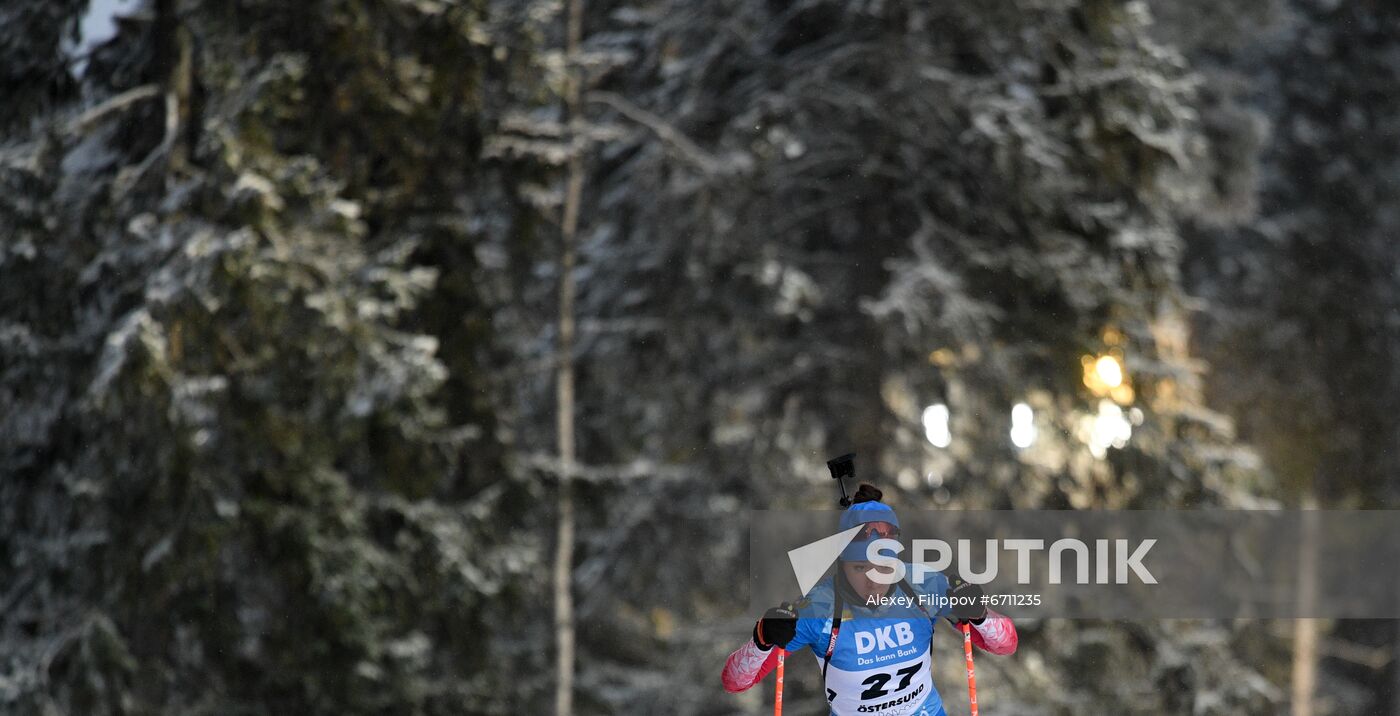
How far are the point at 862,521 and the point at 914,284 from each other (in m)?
6.27

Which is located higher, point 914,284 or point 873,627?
point 873,627

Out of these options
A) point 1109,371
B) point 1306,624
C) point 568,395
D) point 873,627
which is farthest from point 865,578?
point 1306,624

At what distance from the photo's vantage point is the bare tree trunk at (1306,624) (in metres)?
18.6

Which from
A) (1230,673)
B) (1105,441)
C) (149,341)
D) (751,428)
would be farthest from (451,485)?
(1230,673)

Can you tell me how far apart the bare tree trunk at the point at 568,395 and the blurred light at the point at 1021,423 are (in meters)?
3.22

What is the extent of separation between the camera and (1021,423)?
11.5 m

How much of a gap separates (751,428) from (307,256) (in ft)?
11.5

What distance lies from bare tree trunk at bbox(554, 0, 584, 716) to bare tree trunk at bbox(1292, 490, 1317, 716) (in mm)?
9416

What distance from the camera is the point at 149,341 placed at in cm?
930

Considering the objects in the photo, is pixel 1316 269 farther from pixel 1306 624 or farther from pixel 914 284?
pixel 914 284

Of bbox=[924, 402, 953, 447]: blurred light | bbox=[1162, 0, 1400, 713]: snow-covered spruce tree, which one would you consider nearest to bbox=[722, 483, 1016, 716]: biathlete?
bbox=[924, 402, 953, 447]: blurred light

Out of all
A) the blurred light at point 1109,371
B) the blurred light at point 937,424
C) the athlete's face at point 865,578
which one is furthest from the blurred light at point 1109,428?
the athlete's face at point 865,578

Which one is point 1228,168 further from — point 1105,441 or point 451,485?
point 451,485

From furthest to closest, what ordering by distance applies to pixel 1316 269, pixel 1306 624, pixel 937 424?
pixel 1306 624 < pixel 1316 269 < pixel 937 424
